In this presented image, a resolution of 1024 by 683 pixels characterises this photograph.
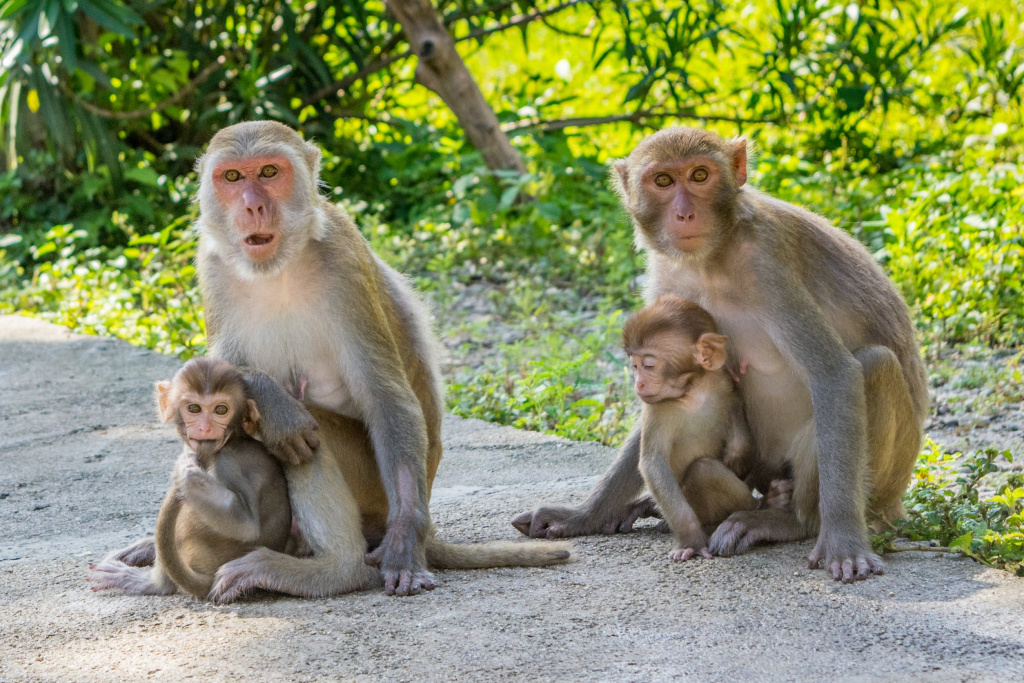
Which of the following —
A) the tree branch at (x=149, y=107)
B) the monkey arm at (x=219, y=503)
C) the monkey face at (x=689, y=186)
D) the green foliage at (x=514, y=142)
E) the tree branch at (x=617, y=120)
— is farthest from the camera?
the tree branch at (x=617, y=120)

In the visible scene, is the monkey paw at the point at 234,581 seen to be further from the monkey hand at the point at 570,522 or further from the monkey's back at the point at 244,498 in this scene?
the monkey hand at the point at 570,522

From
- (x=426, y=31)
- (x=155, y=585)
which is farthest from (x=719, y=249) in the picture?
(x=426, y=31)

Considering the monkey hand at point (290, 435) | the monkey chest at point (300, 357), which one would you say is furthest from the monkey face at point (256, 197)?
the monkey hand at point (290, 435)

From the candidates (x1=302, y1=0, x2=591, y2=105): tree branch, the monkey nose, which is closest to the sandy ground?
the monkey nose

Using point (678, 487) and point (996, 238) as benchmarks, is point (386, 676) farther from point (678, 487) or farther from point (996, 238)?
point (996, 238)

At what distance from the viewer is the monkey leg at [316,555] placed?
12.2 feet

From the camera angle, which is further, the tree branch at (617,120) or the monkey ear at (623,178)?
the tree branch at (617,120)

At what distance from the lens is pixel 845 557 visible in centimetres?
377

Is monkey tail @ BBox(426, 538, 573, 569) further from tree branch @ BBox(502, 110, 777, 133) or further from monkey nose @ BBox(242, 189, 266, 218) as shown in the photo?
tree branch @ BBox(502, 110, 777, 133)

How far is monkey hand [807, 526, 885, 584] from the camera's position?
146 inches

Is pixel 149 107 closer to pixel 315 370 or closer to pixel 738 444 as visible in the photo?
pixel 315 370

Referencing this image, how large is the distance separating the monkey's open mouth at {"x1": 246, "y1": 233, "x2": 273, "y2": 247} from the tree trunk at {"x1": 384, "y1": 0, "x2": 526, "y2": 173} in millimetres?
5539

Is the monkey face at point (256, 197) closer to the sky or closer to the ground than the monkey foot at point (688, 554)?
closer to the sky

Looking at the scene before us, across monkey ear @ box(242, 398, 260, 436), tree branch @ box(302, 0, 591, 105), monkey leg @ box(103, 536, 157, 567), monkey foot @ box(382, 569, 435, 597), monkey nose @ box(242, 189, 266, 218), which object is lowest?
monkey leg @ box(103, 536, 157, 567)
